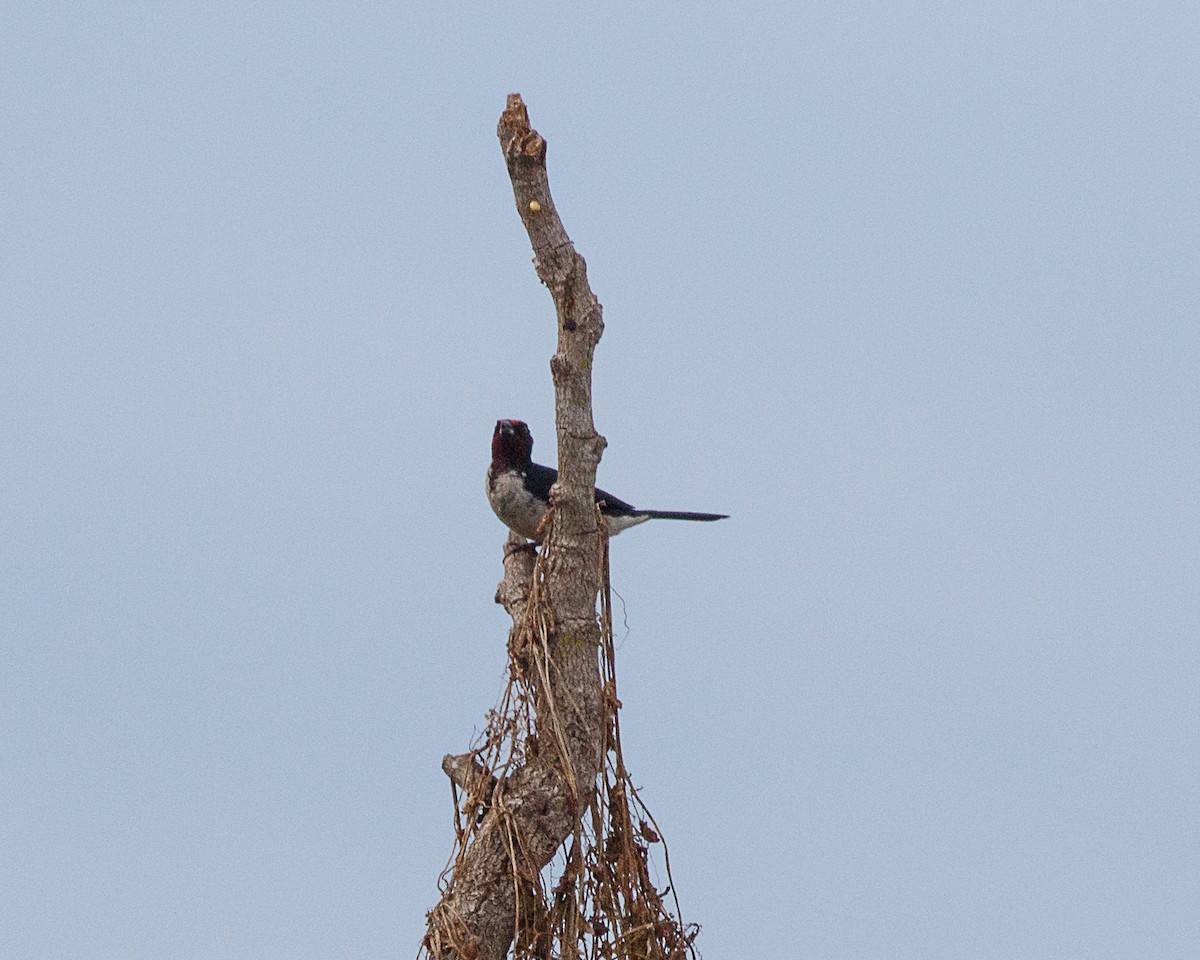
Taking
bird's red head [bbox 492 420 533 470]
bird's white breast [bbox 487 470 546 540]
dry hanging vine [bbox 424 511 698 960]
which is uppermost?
bird's red head [bbox 492 420 533 470]

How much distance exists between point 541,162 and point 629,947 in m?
2.81

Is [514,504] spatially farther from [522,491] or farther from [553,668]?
[553,668]

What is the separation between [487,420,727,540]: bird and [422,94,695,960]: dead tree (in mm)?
1709

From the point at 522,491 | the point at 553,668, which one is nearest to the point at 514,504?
the point at 522,491

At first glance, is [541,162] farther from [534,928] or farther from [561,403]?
[534,928]

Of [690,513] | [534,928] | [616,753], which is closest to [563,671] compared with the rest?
[616,753]

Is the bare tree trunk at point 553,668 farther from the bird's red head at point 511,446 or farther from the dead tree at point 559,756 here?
the bird's red head at point 511,446

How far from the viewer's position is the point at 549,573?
6.22 m

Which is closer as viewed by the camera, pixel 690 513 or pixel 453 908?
pixel 453 908

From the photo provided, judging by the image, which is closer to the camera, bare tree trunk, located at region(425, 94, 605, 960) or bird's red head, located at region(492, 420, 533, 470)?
bare tree trunk, located at region(425, 94, 605, 960)

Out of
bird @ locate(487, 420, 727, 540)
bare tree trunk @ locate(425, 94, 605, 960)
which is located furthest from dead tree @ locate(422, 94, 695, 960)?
bird @ locate(487, 420, 727, 540)

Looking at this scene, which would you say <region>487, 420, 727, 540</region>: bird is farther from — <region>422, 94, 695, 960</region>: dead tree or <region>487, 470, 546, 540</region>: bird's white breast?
<region>422, 94, 695, 960</region>: dead tree

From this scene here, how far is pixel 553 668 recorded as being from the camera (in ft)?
20.0

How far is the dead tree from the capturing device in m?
5.94
